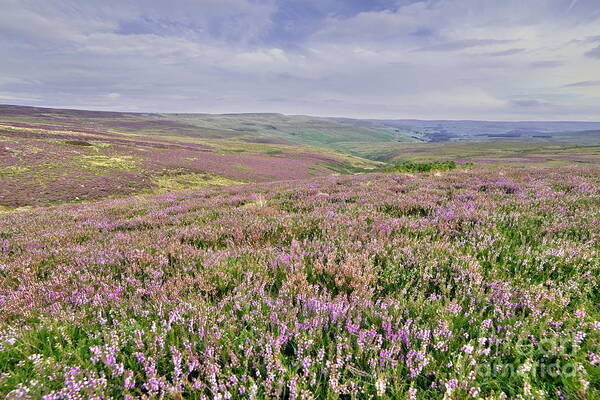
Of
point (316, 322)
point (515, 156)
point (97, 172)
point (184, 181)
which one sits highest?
point (515, 156)

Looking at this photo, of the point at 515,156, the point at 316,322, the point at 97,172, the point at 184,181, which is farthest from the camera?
the point at 515,156

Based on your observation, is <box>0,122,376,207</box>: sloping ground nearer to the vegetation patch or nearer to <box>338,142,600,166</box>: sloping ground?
the vegetation patch

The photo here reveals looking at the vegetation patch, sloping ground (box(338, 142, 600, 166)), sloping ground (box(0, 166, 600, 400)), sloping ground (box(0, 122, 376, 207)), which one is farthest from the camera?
sloping ground (box(338, 142, 600, 166))

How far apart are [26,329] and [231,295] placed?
1485 millimetres

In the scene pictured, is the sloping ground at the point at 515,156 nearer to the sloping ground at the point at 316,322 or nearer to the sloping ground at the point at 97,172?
the sloping ground at the point at 97,172

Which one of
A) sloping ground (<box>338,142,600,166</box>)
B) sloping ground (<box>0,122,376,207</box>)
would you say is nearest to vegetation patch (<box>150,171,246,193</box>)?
sloping ground (<box>0,122,376,207</box>)

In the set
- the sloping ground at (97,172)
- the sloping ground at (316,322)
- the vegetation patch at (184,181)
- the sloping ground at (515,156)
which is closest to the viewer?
the sloping ground at (316,322)

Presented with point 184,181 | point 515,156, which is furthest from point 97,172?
point 515,156

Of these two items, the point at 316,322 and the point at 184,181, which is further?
the point at 184,181

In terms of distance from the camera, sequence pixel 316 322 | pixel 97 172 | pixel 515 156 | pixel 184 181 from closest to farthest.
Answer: pixel 316 322 → pixel 97 172 → pixel 184 181 → pixel 515 156

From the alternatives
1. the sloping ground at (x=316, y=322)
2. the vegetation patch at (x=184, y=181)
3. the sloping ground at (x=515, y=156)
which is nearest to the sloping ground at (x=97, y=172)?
the vegetation patch at (x=184, y=181)

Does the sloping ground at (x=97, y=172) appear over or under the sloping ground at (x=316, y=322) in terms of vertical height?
under

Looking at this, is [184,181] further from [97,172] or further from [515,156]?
[515,156]

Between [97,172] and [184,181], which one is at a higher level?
[97,172]
